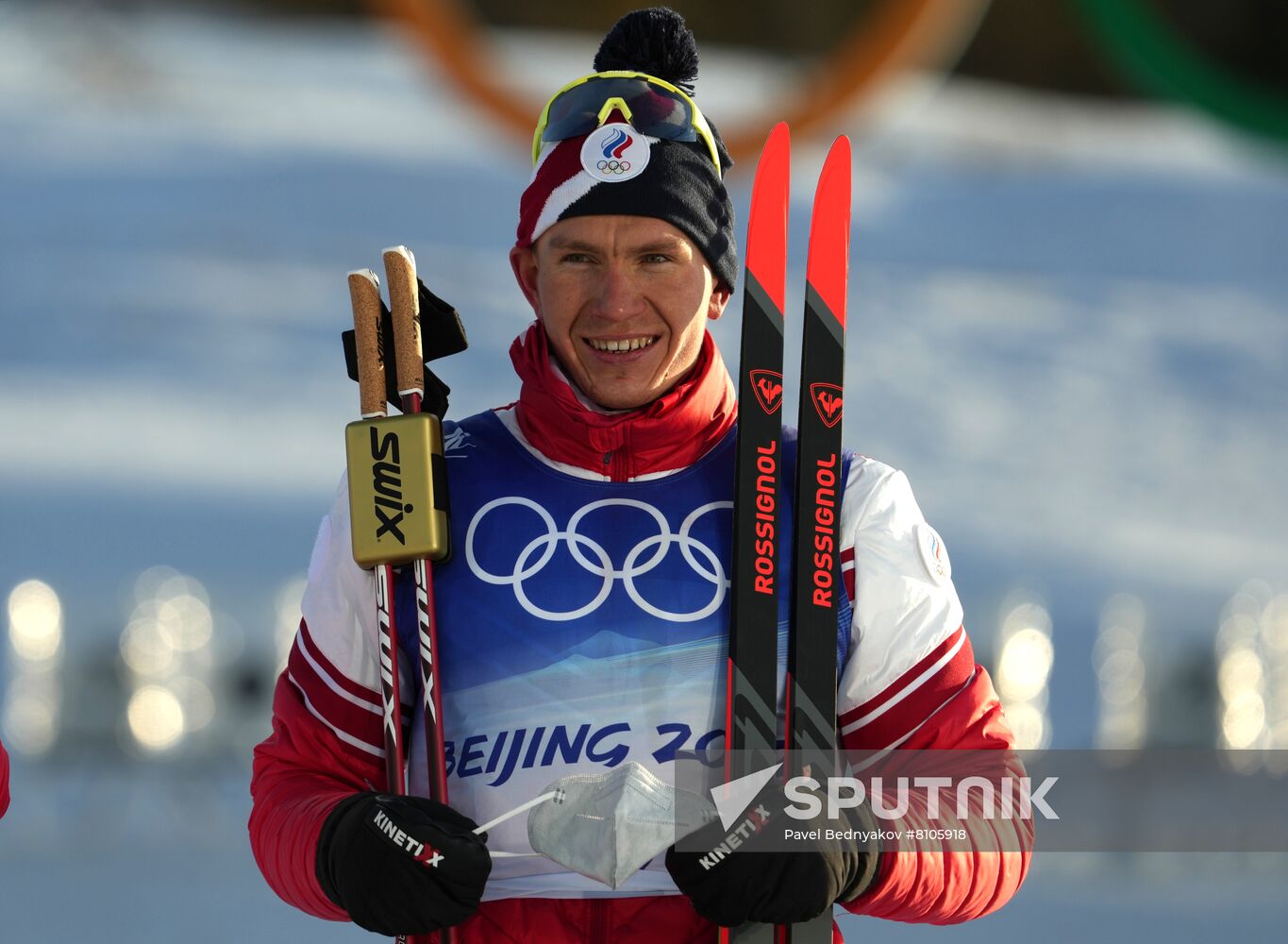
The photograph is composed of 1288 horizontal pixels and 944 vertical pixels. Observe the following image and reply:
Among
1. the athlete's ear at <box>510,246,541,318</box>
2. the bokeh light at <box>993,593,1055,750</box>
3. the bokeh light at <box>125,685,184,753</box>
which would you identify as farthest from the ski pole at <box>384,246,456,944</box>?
the bokeh light at <box>993,593,1055,750</box>

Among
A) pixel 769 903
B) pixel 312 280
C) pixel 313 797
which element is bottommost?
pixel 769 903

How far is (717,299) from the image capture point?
178 cm

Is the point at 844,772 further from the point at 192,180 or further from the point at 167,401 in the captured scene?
the point at 192,180

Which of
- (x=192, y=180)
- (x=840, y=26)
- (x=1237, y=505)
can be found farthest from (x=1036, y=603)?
(x=192, y=180)

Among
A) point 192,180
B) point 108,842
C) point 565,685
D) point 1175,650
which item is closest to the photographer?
point 565,685

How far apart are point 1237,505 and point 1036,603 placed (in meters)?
1.77

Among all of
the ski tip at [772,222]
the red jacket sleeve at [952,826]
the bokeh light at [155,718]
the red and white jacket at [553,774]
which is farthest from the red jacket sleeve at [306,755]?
the bokeh light at [155,718]

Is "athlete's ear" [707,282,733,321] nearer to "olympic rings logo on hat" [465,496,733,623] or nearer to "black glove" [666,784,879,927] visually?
"olympic rings logo on hat" [465,496,733,623]

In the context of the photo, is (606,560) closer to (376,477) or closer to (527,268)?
(376,477)

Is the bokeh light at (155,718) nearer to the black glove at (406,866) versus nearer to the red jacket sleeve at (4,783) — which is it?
the red jacket sleeve at (4,783)

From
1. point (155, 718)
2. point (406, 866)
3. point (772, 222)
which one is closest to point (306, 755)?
point (406, 866)

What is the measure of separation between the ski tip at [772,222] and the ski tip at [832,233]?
0.11 ft

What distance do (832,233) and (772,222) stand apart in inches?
2.7

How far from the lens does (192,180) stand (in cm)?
953
